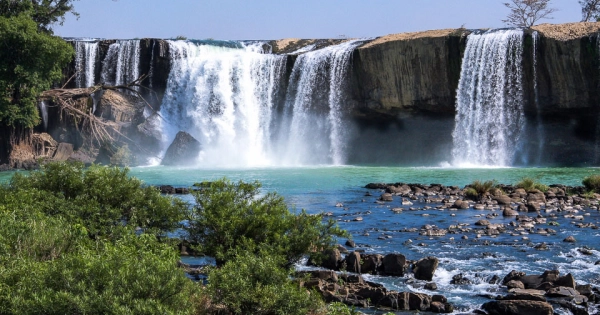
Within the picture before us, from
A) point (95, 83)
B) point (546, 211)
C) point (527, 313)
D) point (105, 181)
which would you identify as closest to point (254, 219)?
point (105, 181)

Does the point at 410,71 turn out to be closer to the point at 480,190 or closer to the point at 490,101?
the point at 490,101

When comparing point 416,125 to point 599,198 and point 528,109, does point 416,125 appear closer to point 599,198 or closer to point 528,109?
point 528,109

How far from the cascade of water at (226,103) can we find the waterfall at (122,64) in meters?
2.48

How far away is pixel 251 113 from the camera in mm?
45719

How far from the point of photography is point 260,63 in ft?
148

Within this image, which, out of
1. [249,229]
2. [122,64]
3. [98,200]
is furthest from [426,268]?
[122,64]

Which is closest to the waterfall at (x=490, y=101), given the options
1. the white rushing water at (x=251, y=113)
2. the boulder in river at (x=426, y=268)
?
the white rushing water at (x=251, y=113)

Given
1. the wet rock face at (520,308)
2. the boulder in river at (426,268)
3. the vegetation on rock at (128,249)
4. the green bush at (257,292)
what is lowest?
the wet rock face at (520,308)

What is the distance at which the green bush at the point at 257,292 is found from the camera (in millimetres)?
9508

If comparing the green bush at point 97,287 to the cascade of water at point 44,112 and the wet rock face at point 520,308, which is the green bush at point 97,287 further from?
the cascade of water at point 44,112

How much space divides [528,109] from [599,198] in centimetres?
1659

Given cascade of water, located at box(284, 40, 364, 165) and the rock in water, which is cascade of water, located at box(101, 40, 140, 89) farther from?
cascade of water, located at box(284, 40, 364, 165)

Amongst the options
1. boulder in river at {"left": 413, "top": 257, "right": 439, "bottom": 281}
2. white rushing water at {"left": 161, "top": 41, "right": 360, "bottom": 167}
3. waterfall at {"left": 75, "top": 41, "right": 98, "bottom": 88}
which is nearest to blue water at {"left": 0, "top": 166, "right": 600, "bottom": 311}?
boulder in river at {"left": 413, "top": 257, "right": 439, "bottom": 281}

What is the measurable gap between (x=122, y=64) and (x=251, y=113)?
8702mm
